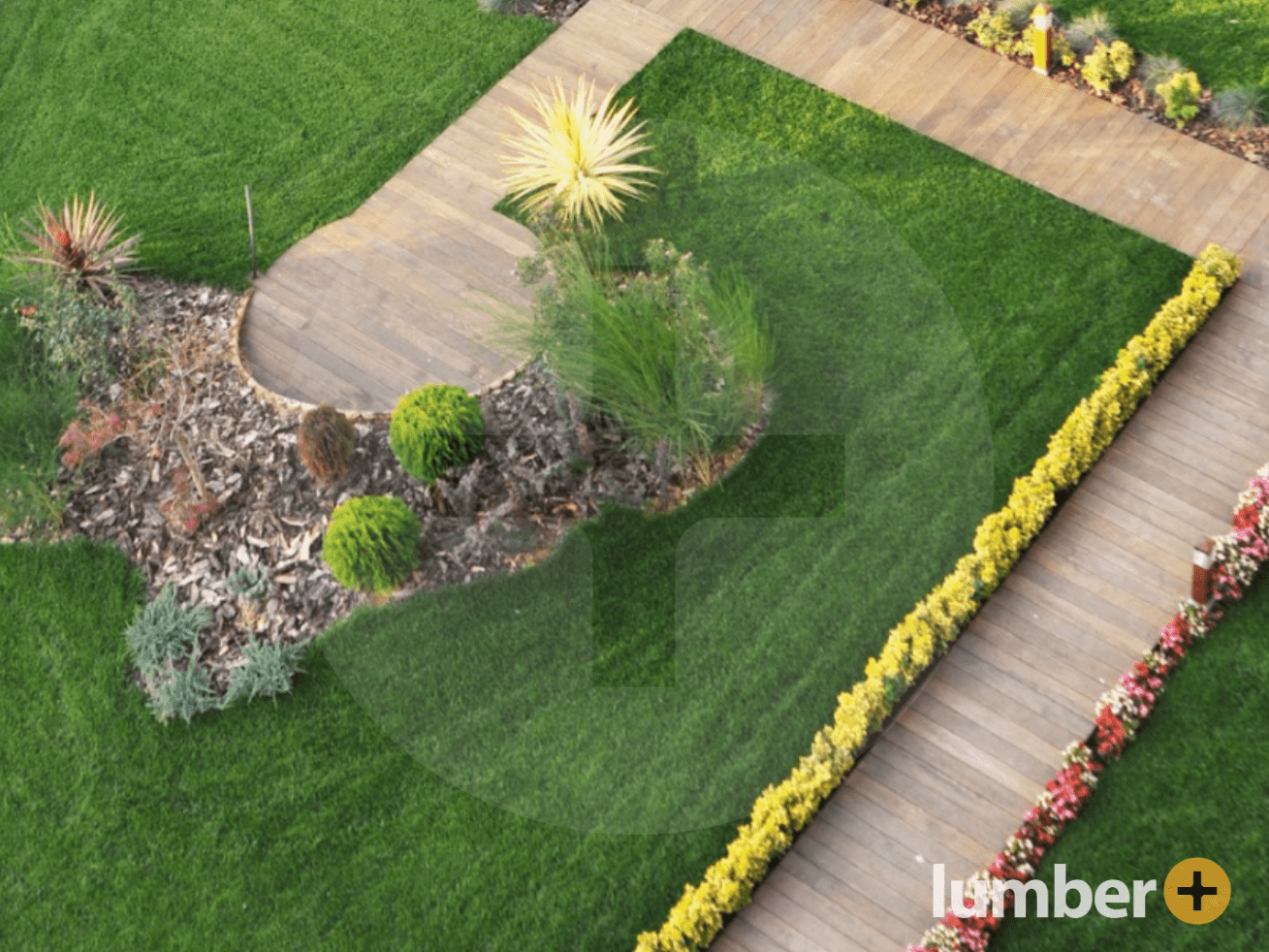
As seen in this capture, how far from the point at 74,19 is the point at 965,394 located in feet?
34.3

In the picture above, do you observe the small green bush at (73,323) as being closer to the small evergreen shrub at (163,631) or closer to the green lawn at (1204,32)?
the small evergreen shrub at (163,631)

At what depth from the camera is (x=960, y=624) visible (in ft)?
36.8

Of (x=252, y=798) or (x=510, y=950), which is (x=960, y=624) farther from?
(x=252, y=798)

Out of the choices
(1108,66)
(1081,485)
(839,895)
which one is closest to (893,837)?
(839,895)

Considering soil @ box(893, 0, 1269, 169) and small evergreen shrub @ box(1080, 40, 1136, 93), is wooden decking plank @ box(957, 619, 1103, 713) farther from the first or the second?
small evergreen shrub @ box(1080, 40, 1136, 93)

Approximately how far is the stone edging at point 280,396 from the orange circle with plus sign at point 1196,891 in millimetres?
6410

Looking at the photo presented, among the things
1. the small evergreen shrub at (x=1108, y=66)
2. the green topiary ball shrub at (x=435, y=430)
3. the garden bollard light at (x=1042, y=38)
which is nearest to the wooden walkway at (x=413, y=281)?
the green topiary ball shrub at (x=435, y=430)

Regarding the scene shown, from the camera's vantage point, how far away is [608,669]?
11375 mm

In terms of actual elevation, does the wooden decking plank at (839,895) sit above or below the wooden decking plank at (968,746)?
below

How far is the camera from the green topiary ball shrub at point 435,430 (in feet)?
38.4

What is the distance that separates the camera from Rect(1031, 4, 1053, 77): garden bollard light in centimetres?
1398

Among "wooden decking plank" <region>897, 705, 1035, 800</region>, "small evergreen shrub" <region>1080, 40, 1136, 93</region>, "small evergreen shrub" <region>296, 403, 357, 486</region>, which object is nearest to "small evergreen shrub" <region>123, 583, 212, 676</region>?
"small evergreen shrub" <region>296, 403, 357, 486</region>

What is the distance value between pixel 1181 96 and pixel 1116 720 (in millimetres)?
6328

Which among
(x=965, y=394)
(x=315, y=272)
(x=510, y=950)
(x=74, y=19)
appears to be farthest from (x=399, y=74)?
(x=510, y=950)
